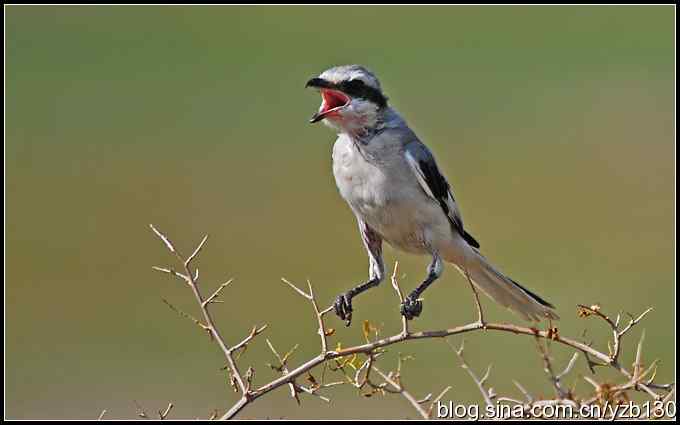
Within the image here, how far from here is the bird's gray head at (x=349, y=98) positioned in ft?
14.3

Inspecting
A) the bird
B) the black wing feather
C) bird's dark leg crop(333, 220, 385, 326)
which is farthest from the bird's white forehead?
bird's dark leg crop(333, 220, 385, 326)

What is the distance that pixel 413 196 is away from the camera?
4.57 metres

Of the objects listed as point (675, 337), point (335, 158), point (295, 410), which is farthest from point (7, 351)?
point (335, 158)

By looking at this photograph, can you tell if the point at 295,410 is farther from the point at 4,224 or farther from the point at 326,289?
the point at 4,224

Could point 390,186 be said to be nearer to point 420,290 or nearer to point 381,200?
point 381,200

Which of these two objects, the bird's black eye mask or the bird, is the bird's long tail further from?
the bird's black eye mask

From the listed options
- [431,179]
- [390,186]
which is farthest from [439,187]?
[390,186]

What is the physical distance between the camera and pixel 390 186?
4.50m

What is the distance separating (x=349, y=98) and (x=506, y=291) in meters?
1.08

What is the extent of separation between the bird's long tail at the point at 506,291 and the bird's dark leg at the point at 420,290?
10cm

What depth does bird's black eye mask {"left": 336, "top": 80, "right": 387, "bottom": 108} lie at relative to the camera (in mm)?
4398

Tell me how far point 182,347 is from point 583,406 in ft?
31.4

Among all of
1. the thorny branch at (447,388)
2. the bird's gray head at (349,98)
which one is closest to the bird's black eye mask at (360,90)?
the bird's gray head at (349,98)

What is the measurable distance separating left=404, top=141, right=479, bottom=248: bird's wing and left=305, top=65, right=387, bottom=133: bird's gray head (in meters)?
0.21
